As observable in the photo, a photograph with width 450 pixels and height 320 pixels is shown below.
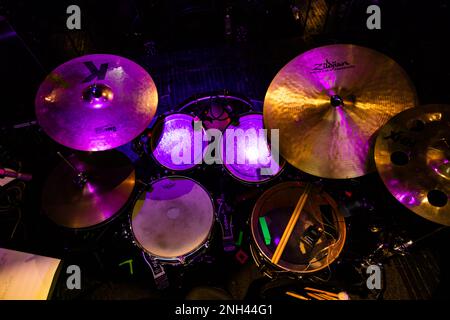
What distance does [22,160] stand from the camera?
310 cm

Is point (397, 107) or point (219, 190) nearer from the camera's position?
point (397, 107)

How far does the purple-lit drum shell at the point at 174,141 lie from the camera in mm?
2482

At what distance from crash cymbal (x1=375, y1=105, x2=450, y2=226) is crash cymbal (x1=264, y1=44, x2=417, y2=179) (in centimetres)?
12

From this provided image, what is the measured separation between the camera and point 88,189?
7.47 ft

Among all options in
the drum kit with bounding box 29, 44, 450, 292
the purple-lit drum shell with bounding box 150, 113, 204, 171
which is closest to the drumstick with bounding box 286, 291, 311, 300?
the drum kit with bounding box 29, 44, 450, 292

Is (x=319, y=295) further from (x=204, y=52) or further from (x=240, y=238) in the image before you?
(x=204, y=52)

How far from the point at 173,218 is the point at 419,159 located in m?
1.75

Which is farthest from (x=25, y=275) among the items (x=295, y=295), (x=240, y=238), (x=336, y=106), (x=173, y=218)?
(x=336, y=106)

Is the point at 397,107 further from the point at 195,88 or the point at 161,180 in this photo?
the point at 195,88

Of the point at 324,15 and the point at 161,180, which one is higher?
the point at 324,15

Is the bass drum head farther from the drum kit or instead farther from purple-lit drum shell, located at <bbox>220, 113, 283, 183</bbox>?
purple-lit drum shell, located at <bbox>220, 113, 283, 183</bbox>

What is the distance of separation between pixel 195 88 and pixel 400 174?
7.87ft

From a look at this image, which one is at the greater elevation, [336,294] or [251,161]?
[251,161]

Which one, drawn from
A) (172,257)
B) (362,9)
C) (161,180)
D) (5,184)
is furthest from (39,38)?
(362,9)
